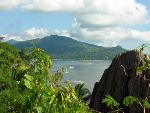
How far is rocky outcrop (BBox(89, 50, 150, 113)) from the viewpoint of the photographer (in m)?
37.2

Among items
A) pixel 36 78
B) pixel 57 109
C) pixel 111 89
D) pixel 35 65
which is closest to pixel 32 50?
pixel 35 65

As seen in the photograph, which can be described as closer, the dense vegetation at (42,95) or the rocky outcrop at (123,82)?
the dense vegetation at (42,95)

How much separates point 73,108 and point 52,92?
9.4 inches

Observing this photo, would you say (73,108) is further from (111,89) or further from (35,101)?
(111,89)

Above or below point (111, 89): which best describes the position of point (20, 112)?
above

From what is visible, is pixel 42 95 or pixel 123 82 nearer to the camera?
pixel 42 95

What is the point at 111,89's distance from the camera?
40.7 m

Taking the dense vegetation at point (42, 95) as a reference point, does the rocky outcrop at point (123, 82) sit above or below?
below

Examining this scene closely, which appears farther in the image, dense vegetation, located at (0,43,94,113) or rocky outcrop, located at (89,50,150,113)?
rocky outcrop, located at (89,50,150,113)

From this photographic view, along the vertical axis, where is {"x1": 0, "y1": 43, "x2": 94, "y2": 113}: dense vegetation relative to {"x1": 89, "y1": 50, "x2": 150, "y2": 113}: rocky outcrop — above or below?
above

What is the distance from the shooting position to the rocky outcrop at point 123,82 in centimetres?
3716

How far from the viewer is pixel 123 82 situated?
39.7 m

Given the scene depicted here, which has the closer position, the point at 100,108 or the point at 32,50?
the point at 32,50

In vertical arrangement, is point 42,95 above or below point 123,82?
above
